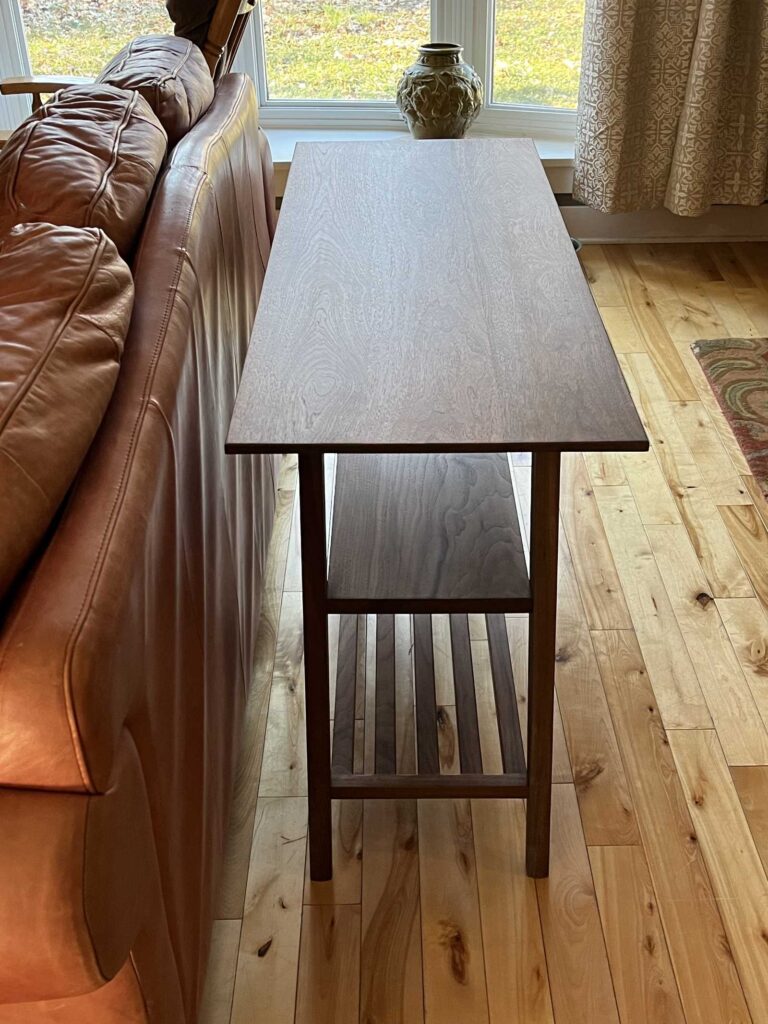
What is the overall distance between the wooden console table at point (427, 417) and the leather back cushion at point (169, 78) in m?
0.22

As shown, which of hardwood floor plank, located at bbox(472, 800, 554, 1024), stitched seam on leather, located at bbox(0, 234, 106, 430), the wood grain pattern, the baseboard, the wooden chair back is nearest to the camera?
stitched seam on leather, located at bbox(0, 234, 106, 430)

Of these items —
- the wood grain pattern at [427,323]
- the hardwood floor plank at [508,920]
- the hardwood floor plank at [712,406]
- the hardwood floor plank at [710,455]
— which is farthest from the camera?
the hardwood floor plank at [712,406]

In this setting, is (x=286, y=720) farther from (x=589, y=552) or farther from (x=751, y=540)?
(x=751, y=540)

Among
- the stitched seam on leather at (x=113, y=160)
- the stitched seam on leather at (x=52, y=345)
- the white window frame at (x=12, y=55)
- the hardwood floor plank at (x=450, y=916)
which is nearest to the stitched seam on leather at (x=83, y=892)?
the stitched seam on leather at (x=52, y=345)

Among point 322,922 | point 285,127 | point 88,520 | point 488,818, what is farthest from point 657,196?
point 88,520

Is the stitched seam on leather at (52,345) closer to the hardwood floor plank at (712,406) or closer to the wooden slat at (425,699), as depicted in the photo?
the wooden slat at (425,699)

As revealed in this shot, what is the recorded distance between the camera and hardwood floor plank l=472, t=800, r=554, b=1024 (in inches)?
58.1

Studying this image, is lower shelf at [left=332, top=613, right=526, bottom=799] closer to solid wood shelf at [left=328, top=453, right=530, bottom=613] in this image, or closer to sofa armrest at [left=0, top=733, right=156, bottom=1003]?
solid wood shelf at [left=328, top=453, right=530, bottom=613]

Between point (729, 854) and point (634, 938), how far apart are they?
22 centimetres

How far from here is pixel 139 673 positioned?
1.08 metres

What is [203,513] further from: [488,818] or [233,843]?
[488,818]

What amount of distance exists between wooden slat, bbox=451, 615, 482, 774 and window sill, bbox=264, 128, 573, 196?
6.97 feet

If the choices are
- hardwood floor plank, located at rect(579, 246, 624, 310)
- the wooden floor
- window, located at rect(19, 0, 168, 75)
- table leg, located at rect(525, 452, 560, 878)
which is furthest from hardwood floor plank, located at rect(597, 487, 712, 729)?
window, located at rect(19, 0, 168, 75)

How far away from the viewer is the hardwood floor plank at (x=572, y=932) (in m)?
1.47
